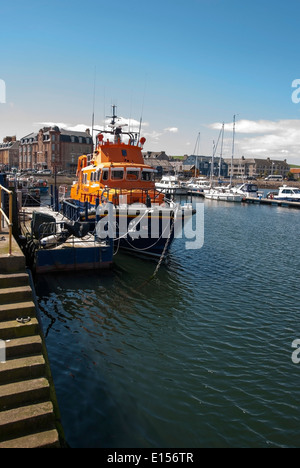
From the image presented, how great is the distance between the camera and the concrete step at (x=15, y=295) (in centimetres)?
611

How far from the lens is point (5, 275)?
6.48 meters

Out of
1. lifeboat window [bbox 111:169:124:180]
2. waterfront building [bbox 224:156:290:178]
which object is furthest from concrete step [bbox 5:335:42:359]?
waterfront building [bbox 224:156:290:178]

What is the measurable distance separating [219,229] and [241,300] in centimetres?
1993

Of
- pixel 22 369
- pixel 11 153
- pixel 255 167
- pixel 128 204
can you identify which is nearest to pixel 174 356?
pixel 22 369

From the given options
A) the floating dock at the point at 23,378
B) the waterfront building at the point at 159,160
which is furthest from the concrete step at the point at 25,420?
the waterfront building at the point at 159,160

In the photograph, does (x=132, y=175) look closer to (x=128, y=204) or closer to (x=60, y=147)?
(x=128, y=204)

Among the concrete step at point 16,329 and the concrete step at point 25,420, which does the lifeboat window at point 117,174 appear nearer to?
the concrete step at point 16,329

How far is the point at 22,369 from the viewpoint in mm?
5188

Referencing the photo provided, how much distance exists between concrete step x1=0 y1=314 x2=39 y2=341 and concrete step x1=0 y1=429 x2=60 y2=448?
160 cm

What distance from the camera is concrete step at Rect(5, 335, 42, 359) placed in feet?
17.7

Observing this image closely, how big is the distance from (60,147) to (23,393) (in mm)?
98907

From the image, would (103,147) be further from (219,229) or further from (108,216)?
(219,229)

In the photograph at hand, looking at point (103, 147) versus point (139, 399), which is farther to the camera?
point (103, 147)

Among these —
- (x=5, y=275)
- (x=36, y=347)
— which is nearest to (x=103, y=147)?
(x=5, y=275)
